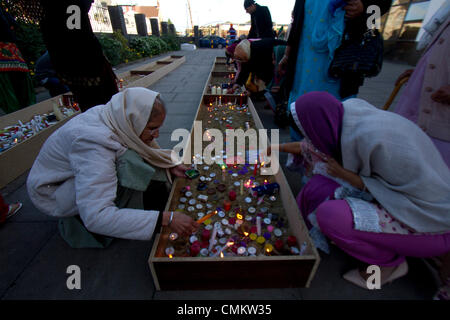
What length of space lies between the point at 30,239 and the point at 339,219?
8.84 feet

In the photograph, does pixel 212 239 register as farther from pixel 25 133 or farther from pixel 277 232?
pixel 25 133

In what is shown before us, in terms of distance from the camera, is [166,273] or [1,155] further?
[1,155]

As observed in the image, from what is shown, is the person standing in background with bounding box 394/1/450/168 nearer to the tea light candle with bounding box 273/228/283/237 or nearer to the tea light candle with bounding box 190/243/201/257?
the tea light candle with bounding box 273/228/283/237

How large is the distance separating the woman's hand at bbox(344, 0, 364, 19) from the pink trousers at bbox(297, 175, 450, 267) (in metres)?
1.85

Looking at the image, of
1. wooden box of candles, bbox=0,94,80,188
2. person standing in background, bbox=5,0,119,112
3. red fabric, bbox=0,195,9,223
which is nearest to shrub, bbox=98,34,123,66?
wooden box of candles, bbox=0,94,80,188

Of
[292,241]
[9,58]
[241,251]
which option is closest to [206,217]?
[241,251]

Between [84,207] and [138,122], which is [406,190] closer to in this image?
[138,122]

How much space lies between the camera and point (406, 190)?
1.26 m

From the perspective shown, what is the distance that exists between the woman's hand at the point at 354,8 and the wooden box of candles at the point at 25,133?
162 inches

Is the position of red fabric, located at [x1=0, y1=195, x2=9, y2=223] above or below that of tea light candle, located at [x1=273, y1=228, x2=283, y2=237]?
above

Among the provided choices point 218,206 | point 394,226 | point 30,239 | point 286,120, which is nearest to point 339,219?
point 394,226

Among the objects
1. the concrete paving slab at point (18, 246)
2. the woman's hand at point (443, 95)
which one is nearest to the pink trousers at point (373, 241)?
the woman's hand at point (443, 95)

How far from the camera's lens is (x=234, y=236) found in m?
1.89

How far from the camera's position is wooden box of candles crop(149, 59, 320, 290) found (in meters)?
1.36
